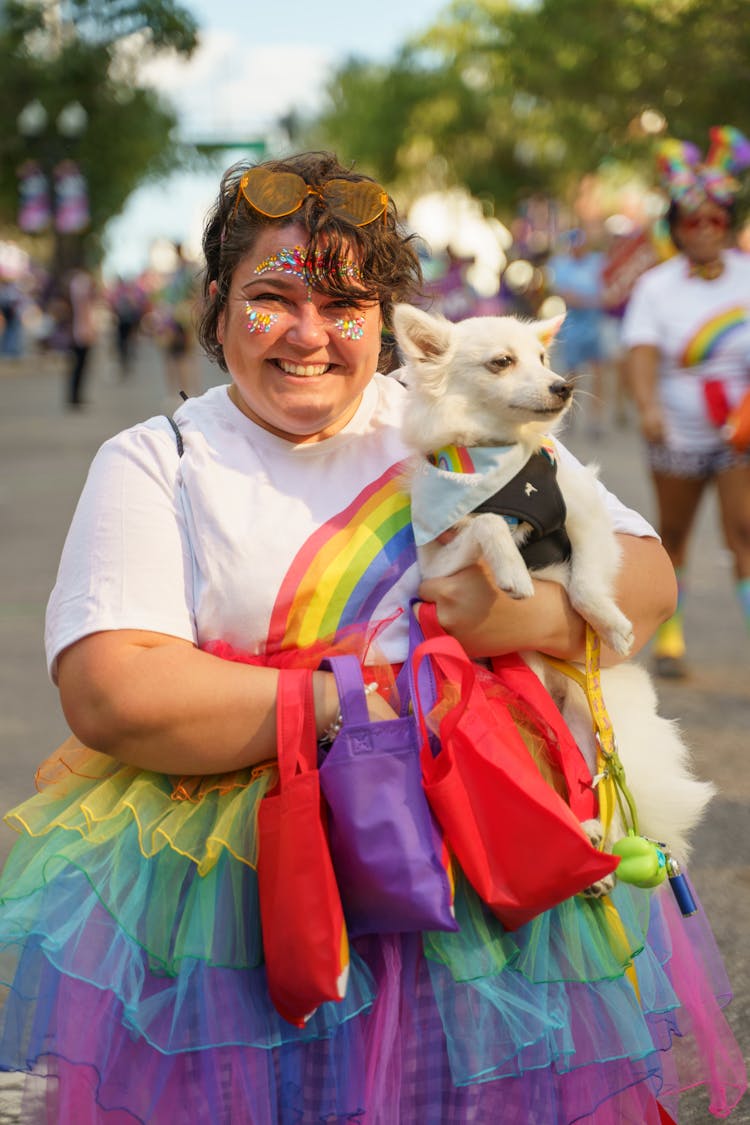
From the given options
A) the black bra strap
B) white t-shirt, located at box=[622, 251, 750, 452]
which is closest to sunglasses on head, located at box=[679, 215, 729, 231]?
white t-shirt, located at box=[622, 251, 750, 452]

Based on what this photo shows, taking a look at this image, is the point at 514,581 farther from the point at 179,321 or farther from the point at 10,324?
the point at 10,324

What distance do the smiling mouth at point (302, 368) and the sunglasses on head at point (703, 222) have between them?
154 inches

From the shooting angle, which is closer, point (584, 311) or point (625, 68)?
point (625, 68)

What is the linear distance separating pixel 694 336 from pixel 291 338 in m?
4.06

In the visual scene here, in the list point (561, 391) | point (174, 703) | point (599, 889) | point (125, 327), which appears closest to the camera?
point (174, 703)

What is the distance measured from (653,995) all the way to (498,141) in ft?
189

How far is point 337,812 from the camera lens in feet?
7.09

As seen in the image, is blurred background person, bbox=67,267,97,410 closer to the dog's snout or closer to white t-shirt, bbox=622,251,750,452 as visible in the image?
white t-shirt, bbox=622,251,750,452

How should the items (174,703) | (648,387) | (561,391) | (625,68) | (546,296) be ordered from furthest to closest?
(546,296)
(625,68)
(648,387)
(561,391)
(174,703)

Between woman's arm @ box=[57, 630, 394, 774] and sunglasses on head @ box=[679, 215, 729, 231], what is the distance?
4211mm

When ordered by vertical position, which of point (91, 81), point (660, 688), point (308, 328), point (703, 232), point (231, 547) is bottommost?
point (660, 688)

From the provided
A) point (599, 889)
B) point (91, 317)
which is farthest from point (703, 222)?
point (91, 317)

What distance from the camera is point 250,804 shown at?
229 cm

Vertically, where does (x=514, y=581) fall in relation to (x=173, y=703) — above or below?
above
